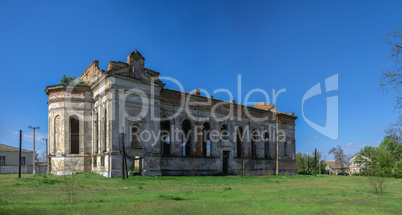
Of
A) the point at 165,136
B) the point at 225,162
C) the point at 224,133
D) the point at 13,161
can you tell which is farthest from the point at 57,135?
the point at 13,161

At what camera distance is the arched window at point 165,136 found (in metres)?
27.4

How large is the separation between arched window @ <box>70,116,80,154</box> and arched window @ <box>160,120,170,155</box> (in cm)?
711

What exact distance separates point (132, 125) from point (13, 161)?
91.0 ft

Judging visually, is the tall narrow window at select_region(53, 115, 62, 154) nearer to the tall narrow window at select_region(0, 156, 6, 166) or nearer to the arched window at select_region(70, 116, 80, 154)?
the arched window at select_region(70, 116, 80, 154)

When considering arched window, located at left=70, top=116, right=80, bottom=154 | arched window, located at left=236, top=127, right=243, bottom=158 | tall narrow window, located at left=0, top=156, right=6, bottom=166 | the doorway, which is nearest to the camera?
arched window, located at left=70, top=116, right=80, bottom=154

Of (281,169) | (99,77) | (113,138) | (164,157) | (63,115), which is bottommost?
(281,169)

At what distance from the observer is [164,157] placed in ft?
85.2

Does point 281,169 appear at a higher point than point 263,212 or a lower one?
lower

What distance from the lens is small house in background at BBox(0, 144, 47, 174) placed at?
1485 inches

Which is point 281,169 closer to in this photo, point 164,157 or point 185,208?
point 164,157

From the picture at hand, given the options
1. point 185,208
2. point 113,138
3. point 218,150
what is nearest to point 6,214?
point 185,208

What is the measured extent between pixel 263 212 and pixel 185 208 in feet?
7.57

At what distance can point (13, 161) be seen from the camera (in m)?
41.6

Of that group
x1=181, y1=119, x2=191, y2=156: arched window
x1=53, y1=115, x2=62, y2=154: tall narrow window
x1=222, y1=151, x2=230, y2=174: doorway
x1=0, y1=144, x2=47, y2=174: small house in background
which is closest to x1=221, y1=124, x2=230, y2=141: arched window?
x1=222, y1=151, x2=230, y2=174: doorway
